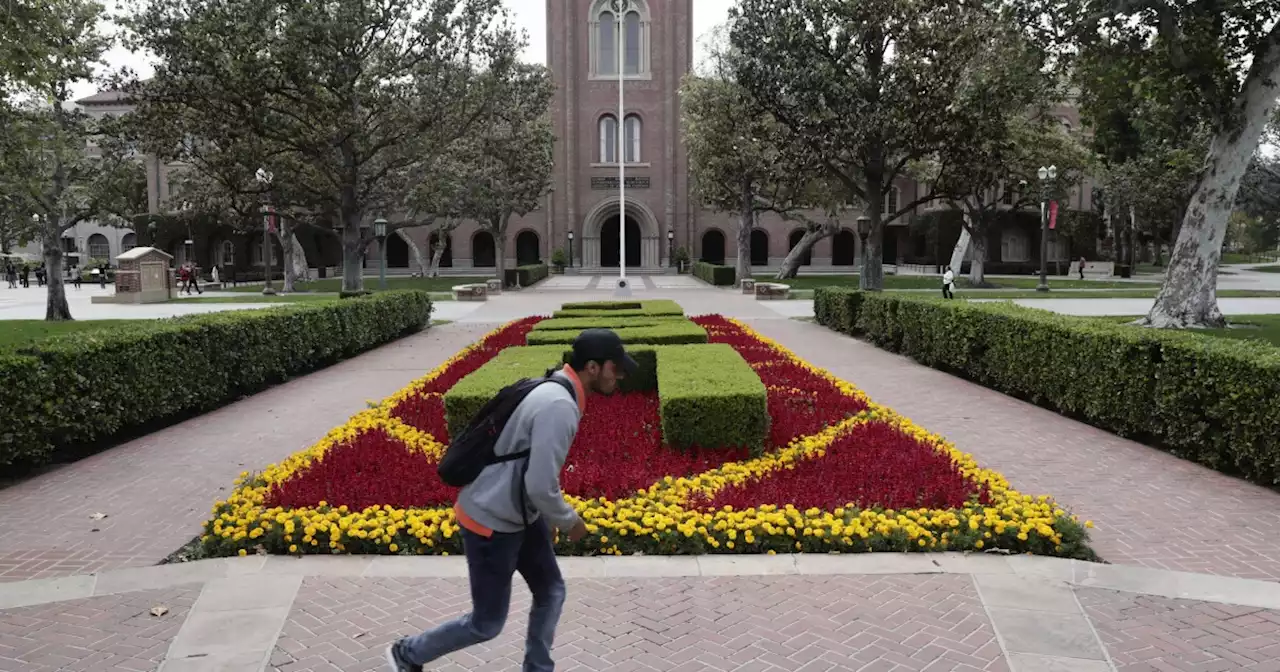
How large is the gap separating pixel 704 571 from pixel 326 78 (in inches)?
731

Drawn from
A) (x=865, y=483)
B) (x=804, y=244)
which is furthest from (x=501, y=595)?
(x=804, y=244)

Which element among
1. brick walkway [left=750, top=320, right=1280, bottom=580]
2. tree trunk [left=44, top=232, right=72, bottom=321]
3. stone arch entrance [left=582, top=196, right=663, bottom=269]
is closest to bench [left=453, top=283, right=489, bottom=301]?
tree trunk [left=44, top=232, right=72, bottom=321]

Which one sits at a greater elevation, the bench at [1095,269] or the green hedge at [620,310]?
the bench at [1095,269]

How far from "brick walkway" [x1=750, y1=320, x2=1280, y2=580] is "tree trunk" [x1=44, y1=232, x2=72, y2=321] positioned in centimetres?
2200

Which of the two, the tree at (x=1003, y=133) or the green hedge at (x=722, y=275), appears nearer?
the tree at (x=1003, y=133)

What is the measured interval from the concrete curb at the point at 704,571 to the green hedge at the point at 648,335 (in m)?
6.42

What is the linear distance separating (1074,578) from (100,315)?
1106 inches

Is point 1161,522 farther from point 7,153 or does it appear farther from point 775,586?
point 7,153

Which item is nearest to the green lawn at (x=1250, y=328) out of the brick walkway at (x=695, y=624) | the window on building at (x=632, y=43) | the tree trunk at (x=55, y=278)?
the brick walkway at (x=695, y=624)

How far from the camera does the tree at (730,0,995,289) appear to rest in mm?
21031

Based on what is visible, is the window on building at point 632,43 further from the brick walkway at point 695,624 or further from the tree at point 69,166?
the brick walkway at point 695,624

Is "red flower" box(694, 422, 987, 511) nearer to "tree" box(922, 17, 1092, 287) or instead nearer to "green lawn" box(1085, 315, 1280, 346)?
"green lawn" box(1085, 315, 1280, 346)

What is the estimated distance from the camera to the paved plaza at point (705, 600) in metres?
4.13

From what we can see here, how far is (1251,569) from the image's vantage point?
17.3 ft
